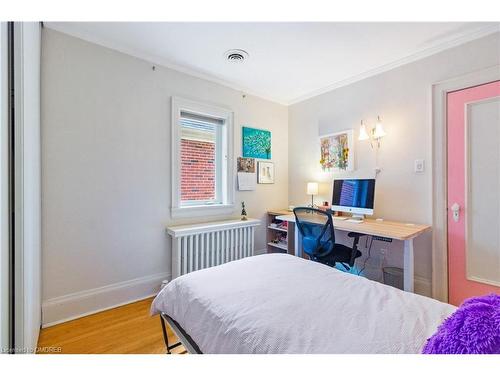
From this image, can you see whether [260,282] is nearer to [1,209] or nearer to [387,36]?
[1,209]

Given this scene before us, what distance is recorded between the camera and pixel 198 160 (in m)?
2.83

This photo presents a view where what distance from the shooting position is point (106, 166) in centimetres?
209

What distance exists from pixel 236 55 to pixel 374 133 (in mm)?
1714

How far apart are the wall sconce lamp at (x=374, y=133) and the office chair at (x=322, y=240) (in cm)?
111

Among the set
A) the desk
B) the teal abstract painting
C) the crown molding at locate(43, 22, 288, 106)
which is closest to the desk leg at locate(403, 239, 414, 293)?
the desk

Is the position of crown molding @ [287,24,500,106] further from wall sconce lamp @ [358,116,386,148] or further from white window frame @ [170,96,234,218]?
white window frame @ [170,96,234,218]

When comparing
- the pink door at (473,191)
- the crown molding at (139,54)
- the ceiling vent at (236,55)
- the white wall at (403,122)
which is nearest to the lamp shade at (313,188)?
the white wall at (403,122)

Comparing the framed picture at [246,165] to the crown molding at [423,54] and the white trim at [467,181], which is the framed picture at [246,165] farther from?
the white trim at [467,181]

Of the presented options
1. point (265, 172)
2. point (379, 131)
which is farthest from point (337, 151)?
point (265, 172)

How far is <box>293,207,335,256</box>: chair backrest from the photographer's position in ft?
7.07

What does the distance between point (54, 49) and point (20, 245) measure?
1733 mm

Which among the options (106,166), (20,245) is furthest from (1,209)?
(106,166)

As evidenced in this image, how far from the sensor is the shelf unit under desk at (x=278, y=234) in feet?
10.0

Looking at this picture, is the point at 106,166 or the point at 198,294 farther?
the point at 106,166
